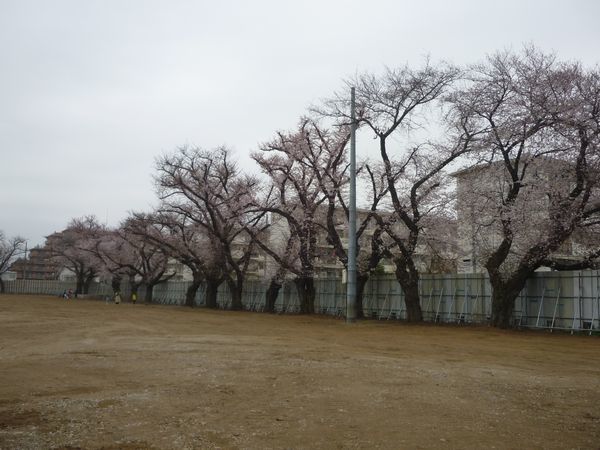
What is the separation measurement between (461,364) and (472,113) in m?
14.9

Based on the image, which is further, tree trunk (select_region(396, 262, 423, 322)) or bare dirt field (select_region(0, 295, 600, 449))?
tree trunk (select_region(396, 262, 423, 322))

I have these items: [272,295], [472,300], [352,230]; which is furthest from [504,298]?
[272,295]

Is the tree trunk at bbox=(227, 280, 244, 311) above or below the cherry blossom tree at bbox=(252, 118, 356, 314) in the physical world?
below

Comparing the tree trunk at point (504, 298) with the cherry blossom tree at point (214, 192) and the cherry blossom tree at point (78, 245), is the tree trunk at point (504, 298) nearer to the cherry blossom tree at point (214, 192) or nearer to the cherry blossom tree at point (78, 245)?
the cherry blossom tree at point (214, 192)

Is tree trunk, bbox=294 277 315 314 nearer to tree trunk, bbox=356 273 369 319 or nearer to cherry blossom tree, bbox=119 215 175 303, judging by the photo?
tree trunk, bbox=356 273 369 319

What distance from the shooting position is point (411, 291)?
2878 centimetres

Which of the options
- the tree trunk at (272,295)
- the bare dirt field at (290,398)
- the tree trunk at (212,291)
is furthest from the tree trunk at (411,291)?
the tree trunk at (212,291)

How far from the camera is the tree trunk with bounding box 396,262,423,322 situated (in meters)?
28.7

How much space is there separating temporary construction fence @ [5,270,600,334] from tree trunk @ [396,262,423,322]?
1.86 meters

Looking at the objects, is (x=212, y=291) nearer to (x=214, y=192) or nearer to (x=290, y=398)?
(x=214, y=192)

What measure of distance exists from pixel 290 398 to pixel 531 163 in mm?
18989

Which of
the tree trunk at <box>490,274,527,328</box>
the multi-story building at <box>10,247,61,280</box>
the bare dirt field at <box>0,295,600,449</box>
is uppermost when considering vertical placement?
the tree trunk at <box>490,274,527,328</box>

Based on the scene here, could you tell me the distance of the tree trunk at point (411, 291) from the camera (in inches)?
1128

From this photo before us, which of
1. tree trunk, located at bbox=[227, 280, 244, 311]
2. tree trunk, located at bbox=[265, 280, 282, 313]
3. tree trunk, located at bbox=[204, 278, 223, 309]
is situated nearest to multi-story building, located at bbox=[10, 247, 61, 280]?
tree trunk, located at bbox=[204, 278, 223, 309]
